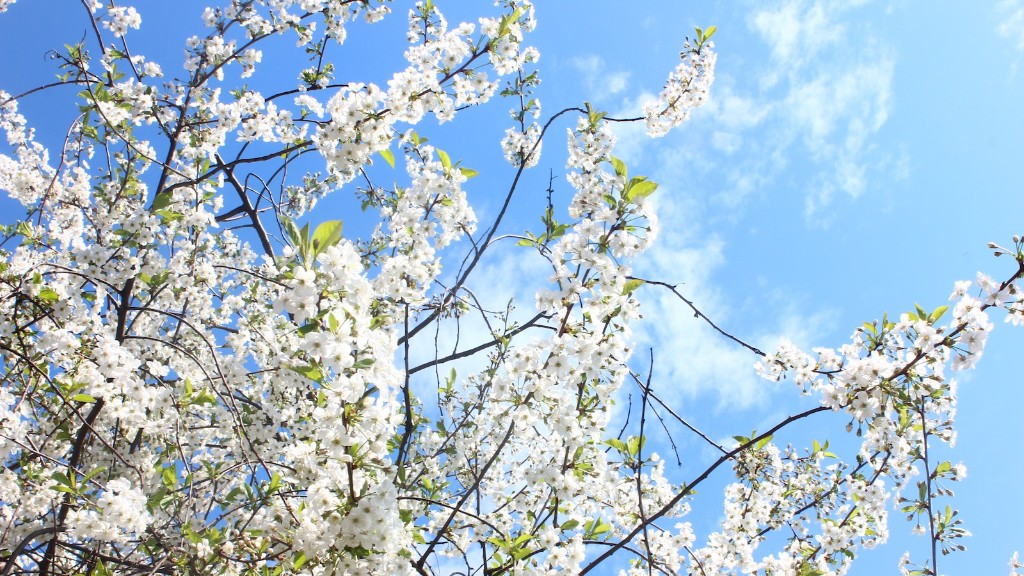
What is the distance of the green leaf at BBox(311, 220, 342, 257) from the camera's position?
276cm

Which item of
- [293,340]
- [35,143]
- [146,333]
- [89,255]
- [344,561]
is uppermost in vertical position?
[35,143]

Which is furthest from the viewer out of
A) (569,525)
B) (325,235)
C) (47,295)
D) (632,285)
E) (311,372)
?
(47,295)

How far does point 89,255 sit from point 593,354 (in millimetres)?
4028

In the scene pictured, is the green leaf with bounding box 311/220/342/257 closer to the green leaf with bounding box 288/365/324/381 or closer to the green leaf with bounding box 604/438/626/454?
the green leaf with bounding box 288/365/324/381

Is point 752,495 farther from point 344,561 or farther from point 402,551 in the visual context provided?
point 344,561

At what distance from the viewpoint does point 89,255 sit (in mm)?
4703

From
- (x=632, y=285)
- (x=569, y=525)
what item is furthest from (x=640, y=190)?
(x=569, y=525)

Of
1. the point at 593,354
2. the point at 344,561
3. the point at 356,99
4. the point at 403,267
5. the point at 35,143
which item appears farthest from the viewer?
the point at 35,143

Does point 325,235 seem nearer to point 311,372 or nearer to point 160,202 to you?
point 311,372

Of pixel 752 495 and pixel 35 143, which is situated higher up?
pixel 35 143

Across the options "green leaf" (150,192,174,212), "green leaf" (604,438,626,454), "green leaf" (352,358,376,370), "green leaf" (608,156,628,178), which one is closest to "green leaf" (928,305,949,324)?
"green leaf" (608,156,628,178)

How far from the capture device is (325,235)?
2.77m

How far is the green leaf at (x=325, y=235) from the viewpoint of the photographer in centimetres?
276

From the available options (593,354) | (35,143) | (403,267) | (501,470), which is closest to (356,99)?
(403,267)
